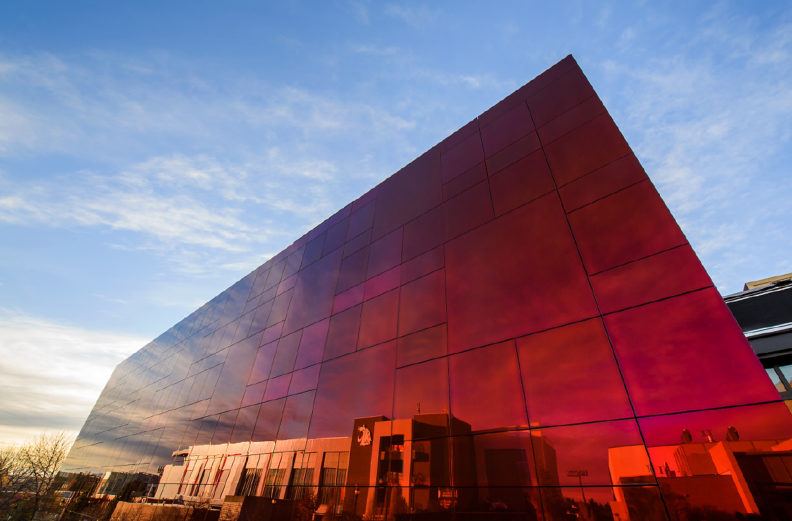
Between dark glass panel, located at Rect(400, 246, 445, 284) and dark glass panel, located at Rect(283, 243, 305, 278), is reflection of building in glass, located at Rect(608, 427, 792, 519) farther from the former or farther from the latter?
dark glass panel, located at Rect(283, 243, 305, 278)

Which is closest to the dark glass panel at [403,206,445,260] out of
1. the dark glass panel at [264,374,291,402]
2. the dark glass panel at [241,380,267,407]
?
the dark glass panel at [264,374,291,402]

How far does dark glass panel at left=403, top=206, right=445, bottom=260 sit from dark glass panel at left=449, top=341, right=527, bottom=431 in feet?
12.0

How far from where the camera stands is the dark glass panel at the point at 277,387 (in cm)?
1158

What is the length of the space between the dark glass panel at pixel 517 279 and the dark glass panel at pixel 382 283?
2014 millimetres

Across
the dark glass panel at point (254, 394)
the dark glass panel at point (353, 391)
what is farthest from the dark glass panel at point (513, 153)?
the dark glass panel at point (254, 394)

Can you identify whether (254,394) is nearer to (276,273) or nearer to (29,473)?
(276,273)

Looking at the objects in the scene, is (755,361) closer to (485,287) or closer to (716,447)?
(716,447)

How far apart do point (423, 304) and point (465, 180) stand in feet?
13.1

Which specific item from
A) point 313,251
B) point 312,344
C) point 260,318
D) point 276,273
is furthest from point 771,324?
point 276,273

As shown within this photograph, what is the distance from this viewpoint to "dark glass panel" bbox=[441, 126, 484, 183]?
10188 millimetres

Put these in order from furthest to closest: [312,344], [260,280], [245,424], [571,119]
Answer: [260,280], [245,424], [312,344], [571,119]

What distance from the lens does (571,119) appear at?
816cm

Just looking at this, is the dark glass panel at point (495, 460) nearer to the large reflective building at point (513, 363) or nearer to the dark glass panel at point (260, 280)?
the large reflective building at point (513, 363)

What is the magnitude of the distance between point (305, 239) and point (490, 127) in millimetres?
10231
